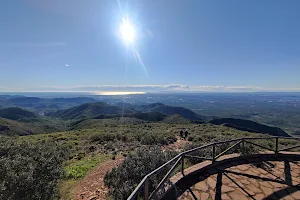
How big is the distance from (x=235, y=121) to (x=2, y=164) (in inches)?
4336

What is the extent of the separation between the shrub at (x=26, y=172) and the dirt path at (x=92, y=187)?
1146mm

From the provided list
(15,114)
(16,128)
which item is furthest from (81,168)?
(15,114)

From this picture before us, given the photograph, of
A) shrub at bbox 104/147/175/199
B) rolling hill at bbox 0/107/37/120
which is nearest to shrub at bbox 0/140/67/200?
shrub at bbox 104/147/175/199

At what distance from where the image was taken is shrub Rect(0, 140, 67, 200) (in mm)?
3639

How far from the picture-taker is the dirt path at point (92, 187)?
5.60m

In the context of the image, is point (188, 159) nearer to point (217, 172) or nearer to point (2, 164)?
point (217, 172)

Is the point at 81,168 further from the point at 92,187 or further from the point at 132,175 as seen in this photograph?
the point at 132,175

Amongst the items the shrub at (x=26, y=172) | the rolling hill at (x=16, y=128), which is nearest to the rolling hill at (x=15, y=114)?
the rolling hill at (x=16, y=128)

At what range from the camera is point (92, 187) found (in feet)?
20.4

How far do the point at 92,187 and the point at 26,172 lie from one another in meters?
2.77

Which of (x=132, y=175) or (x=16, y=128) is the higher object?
(x=132, y=175)

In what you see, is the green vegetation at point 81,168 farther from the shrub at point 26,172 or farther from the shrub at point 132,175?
the shrub at point 26,172

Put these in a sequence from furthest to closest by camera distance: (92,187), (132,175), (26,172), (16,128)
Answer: (16,128) < (92,187) < (132,175) < (26,172)

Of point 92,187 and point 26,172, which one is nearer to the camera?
point 26,172
